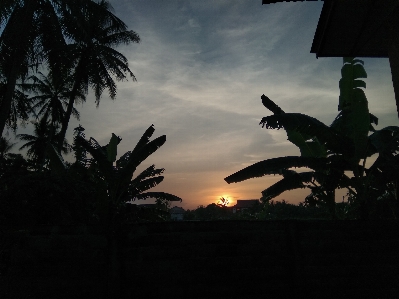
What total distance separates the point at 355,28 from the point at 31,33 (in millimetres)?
12985

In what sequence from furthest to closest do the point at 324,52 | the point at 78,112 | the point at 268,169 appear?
1. the point at 78,112
2. the point at 268,169
3. the point at 324,52

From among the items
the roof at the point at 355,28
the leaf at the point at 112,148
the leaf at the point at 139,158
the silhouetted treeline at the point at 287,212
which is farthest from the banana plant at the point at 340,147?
the leaf at the point at 112,148

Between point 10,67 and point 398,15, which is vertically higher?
point 10,67

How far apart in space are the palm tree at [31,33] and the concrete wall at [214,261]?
10974 millimetres

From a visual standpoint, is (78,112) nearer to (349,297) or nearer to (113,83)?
(113,83)

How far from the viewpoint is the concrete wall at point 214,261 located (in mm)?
3902

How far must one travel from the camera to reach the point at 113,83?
19859mm

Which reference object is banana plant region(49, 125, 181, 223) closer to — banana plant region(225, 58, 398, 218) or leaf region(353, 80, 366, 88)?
banana plant region(225, 58, 398, 218)

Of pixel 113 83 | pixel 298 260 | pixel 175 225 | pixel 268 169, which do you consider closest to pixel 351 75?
pixel 268 169

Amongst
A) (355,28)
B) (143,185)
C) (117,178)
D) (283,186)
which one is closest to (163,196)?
(143,185)

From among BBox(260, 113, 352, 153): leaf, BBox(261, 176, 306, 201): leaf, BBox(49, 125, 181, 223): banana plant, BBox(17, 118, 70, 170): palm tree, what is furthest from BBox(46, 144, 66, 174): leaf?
BBox(17, 118, 70, 170): palm tree

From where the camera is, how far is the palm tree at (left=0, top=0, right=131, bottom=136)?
12891mm

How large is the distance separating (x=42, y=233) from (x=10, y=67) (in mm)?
12417

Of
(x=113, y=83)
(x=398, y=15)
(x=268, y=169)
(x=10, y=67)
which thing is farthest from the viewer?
(x=113, y=83)
